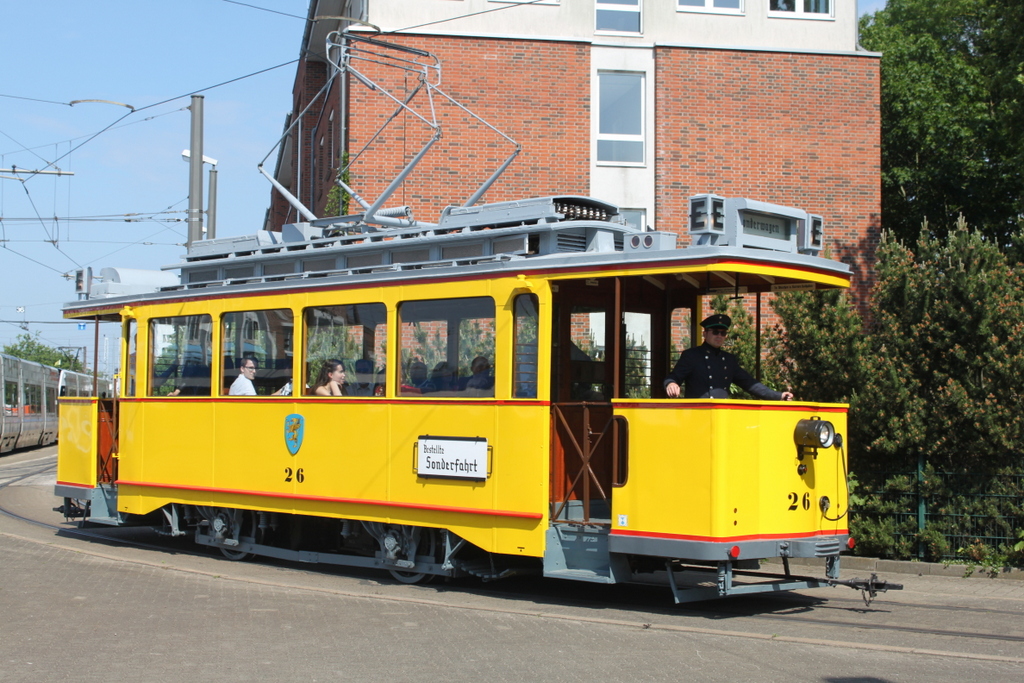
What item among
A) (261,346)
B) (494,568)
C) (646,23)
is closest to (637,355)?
(494,568)

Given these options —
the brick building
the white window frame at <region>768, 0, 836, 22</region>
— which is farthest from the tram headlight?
the white window frame at <region>768, 0, 836, 22</region>

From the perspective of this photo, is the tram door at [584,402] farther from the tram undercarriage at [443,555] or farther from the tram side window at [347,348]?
the tram side window at [347,348]

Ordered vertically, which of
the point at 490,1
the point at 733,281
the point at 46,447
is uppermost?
the point at 490,1

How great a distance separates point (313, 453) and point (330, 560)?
106cm

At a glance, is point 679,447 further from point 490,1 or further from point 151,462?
point 490,1

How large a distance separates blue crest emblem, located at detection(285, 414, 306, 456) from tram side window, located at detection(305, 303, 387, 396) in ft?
0.90

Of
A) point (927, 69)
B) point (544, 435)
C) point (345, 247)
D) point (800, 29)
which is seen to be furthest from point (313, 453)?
point (927, 69)

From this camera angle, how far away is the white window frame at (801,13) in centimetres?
2294

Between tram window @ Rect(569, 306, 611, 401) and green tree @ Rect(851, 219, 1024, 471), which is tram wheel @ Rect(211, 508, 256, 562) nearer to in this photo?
tram window @ Rect(569, 306, 611, 401)

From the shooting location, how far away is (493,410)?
A: 9156 millimetres

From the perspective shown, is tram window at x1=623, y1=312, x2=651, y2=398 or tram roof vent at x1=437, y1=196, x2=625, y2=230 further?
tram window at x1=623, y1=312, x2=651, y2=398

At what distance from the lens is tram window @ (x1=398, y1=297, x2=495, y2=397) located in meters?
9.31

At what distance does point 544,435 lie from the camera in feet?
29.0

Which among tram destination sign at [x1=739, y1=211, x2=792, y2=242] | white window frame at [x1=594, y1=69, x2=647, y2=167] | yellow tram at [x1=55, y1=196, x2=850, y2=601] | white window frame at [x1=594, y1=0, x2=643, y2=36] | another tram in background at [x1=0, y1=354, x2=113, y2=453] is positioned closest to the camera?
yellow tram at [x1=55, y1=196, x2=850, y2=601]
